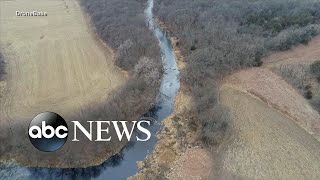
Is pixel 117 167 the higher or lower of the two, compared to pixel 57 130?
lower

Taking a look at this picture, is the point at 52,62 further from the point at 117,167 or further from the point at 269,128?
the point at 269,128

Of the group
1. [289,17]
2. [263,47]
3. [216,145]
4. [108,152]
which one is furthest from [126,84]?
[289,17]

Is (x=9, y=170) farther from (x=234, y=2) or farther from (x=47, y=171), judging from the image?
(x=234, y=2)

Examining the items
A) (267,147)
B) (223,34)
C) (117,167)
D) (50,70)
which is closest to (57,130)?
(117,167)

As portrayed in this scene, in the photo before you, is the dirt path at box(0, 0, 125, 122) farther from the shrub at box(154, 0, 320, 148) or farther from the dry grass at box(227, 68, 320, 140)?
the dry grass at box(227, 68, 320, 140)

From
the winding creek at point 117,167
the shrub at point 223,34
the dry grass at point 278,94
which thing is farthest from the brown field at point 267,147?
the winding creek at point 117,167

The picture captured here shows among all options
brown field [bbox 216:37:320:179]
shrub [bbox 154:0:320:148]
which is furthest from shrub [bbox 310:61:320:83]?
brown field [bbox 216:37:320:179]
